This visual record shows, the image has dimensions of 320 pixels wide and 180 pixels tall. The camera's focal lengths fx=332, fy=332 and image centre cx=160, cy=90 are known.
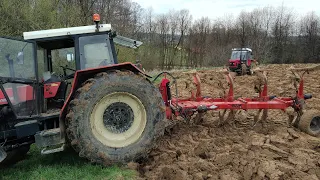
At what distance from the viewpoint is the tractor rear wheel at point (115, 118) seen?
14.3ft

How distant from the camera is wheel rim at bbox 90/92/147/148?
4559mm

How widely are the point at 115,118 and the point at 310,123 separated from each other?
12.5 feet

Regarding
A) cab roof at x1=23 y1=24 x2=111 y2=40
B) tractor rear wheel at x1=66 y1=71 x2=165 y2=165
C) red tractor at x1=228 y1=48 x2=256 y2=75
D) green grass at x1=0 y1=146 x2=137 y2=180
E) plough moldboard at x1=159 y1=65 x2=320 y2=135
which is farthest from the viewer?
red tractor at x1=228 y1=48 x2=256 y2=75

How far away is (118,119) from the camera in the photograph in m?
4.69

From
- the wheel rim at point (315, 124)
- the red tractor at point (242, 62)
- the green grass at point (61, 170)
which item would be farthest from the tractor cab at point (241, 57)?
the green grass at point (61, 170)

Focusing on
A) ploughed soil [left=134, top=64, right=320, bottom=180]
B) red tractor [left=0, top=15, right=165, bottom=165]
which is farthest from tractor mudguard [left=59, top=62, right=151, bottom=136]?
ploughed soil [left=134, top=64, right=320, bottom=180]

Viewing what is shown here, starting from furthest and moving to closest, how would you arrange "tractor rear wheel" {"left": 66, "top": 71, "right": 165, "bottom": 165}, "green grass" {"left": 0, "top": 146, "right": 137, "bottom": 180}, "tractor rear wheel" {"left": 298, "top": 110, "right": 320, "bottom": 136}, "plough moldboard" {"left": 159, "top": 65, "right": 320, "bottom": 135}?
1. "tractor rear wheel" {"left": 298, "top": 110, "right": 320, "bottom": 136}
2. "plough moldboard" {"left": 159, "top": 65, "right": 320, "bottom": 135}
3. "tractor rear wheel" {"left": 66, "top": 71, "right": 165, "bottom": 165}
4. "green grass" {"left": 0, "top": 146, "right": 137, "bottom": 180}

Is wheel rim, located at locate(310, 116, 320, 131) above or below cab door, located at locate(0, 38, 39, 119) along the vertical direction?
below

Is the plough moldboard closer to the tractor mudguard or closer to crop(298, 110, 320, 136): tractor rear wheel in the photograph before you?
crop(298, 110, 320, 136): tractor rear wheel

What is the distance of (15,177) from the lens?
180 inches

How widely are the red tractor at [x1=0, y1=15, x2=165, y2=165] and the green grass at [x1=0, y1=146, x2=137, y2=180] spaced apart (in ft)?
0.65

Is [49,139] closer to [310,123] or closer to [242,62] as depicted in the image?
[310,123]

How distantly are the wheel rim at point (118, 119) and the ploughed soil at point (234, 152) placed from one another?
0.46 m

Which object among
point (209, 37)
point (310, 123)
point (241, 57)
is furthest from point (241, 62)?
point (209, 37)
